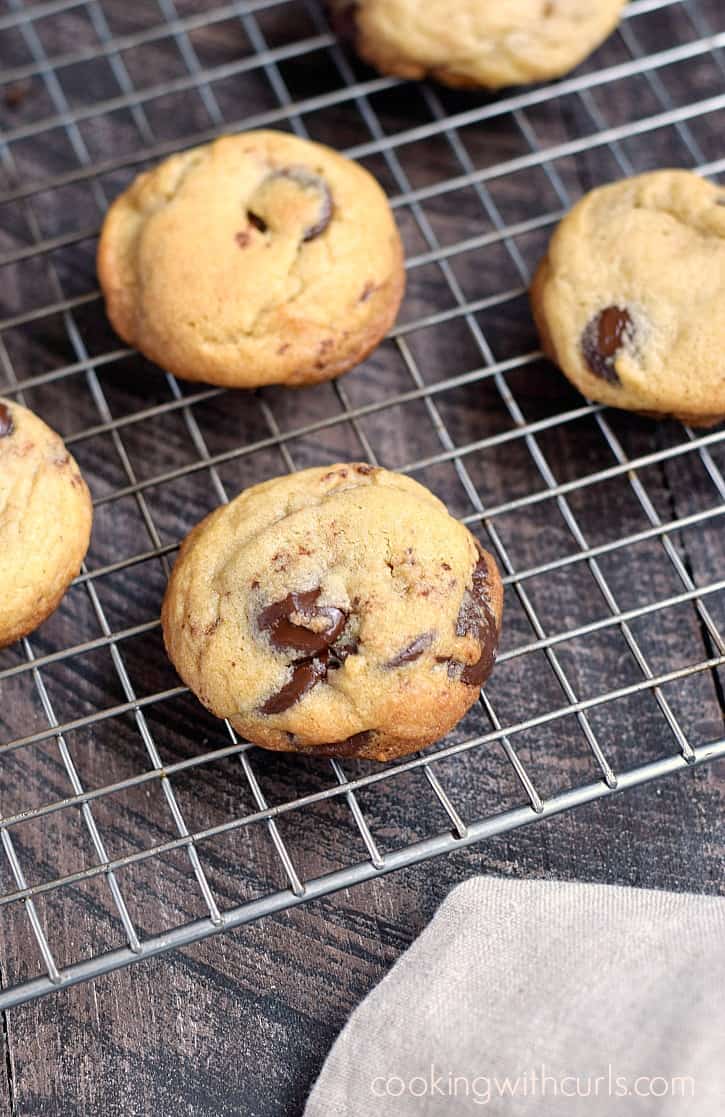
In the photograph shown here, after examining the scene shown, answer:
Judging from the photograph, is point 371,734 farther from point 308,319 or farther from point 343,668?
point 308,319

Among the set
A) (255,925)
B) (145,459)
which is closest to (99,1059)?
(255,925)

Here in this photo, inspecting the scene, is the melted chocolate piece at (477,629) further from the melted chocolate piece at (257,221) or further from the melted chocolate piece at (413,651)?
the melted chocolate piece at (257,221)

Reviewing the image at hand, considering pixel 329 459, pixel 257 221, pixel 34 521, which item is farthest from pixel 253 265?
pixel 34 521

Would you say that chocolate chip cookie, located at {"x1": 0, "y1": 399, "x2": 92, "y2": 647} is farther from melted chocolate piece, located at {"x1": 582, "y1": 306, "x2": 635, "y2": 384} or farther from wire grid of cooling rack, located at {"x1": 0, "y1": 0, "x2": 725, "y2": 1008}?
melted chocolate piece, located at {"x1": 582, "y1": 306, "x2": 635, "y2": 384}

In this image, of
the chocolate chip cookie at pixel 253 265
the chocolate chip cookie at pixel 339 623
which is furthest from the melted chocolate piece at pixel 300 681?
the chocolate chip cookie at pixel 253 265

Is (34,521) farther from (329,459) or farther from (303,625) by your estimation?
(329,459)

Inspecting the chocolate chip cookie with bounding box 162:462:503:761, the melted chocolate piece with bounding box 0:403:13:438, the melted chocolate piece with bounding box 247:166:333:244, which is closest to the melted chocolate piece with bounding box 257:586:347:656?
the chocolate chip cookie with bounding box 162:462:503:761
